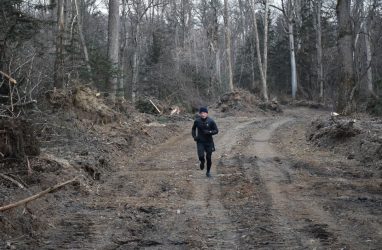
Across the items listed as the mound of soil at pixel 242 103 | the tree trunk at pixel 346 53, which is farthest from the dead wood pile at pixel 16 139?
the mound of soil at pixel 242 103

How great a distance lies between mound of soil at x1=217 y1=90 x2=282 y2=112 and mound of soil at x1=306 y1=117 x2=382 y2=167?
54.2 feet

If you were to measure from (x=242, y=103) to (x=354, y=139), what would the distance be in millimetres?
20804

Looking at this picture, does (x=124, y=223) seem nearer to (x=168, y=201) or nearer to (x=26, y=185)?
(x=168, y=201)

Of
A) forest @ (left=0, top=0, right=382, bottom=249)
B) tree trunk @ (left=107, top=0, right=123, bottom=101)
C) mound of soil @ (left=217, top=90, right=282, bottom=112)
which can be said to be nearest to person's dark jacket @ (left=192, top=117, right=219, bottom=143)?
forest @ (left=0, top=0, right=382, bottom=249)

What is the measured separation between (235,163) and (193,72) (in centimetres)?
3177

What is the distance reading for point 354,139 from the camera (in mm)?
15367

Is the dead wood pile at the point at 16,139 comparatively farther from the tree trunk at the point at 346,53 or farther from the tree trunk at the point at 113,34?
the tree trunk at the point at 346,53

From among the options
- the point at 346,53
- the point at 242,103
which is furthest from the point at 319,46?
the point at 346,53

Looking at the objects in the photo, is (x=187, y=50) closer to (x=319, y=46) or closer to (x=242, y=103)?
(x=319, y=46)

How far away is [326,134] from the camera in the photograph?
17375 mm

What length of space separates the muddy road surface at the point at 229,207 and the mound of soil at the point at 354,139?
53 cm

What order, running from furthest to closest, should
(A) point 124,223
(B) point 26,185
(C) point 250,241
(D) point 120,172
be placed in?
1. (D) point 120,172
2. (B) point 26,185
3. (A) point 124,223
4. (C) point 250,241

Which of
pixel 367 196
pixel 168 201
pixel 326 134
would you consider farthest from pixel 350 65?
pixel 168 201

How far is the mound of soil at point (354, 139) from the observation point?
528 inches
